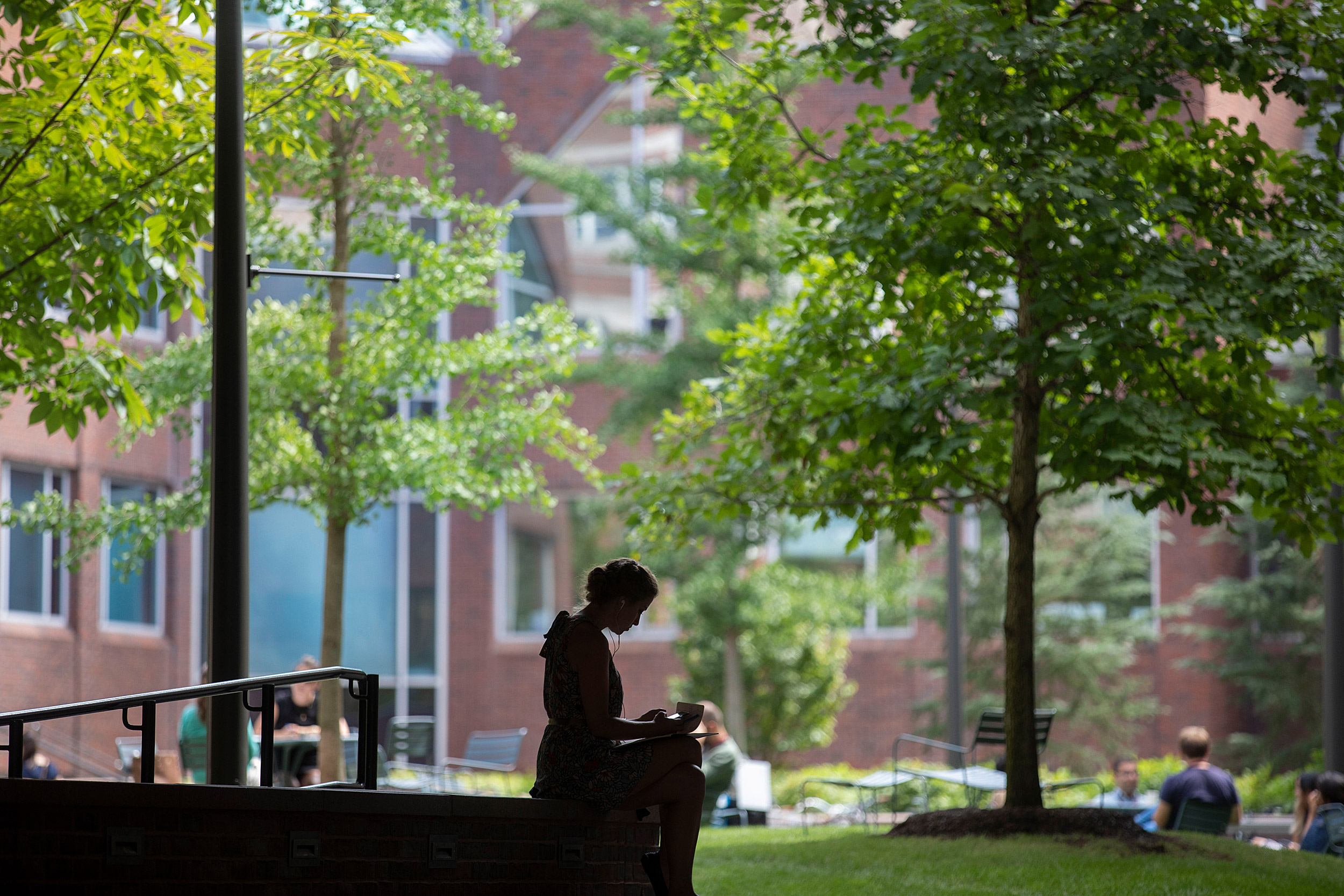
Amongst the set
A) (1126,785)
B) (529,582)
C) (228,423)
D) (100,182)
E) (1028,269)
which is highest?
(100,182)

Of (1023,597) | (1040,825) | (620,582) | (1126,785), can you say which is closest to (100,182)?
(620,582)

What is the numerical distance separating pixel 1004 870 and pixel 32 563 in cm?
1661

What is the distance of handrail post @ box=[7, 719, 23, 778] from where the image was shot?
5.77 meters

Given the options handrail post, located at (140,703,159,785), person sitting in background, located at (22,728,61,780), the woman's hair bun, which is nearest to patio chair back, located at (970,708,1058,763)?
the woman's hair bun

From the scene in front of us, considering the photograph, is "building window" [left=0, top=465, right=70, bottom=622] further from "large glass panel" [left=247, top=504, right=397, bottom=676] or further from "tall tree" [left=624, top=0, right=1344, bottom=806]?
"tall tree" [left=624, top=0, right=1344, bottom=806]

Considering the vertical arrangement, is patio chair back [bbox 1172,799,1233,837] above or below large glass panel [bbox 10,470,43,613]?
below

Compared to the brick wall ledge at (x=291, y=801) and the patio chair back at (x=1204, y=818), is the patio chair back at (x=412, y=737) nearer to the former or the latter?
the patio chair back at (x=1204, y=818)

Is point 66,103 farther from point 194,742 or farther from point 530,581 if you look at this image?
point 530,581

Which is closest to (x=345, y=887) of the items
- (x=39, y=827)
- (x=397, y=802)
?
(x=397, y=802)

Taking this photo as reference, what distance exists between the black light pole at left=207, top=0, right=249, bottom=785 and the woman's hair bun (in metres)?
1.64

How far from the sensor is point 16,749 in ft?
18.6

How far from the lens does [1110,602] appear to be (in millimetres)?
25344

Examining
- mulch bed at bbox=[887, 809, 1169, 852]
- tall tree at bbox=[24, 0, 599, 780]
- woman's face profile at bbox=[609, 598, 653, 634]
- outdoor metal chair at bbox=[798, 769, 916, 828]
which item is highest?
tall tree at bbox=[24, 0, 599, 780]

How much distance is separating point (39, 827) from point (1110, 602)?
73.5ft
